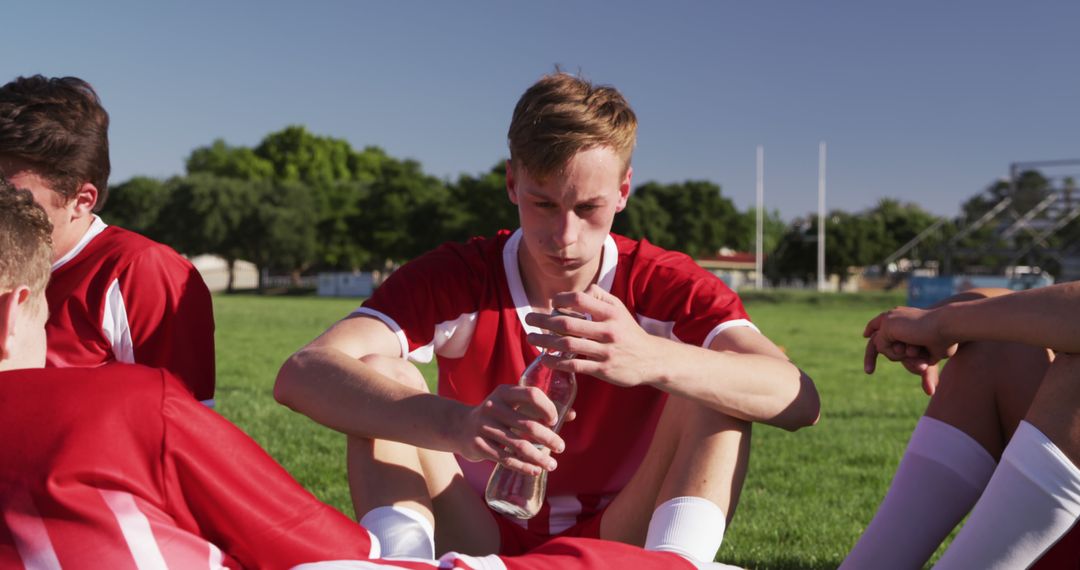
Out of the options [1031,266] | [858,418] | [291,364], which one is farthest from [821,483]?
[1031,266]

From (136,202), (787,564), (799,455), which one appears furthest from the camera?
(136,202)

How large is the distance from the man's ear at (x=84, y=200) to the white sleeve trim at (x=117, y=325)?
10.5 inches

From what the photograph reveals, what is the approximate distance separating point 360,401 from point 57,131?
129 cm

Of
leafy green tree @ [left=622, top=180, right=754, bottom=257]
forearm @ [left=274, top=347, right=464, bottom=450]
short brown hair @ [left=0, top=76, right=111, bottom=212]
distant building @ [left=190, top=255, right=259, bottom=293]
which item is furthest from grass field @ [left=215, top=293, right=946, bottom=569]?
distant building @ [left=190, top=255, right=259, bottom=293]

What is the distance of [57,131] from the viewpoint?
9.50 ft

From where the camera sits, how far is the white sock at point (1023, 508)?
2.11 m

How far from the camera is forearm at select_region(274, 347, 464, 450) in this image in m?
2.35

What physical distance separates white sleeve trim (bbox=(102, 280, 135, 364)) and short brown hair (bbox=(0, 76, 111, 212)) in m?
0.32

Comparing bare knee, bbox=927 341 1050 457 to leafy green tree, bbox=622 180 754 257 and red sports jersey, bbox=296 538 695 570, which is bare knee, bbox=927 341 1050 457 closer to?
red sports jersey, bbox=296 538 695 570

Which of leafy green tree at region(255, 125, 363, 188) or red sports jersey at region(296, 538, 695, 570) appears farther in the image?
leafy green tree at region(255, 125, 363, 188)

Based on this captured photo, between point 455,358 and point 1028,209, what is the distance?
3914 cm

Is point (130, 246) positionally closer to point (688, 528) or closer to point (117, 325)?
point (117, 325)

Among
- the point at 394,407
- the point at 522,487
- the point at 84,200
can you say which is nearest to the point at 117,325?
the point at 84,200

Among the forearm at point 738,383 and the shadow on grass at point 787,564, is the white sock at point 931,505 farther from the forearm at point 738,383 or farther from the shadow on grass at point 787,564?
the shadow on grass at point 787,564
